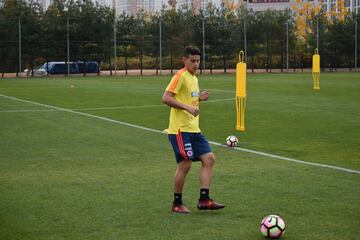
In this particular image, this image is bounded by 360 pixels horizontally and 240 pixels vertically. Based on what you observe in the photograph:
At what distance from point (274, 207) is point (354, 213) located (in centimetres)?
93

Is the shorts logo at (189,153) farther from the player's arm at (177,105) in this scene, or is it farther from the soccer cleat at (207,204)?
the soccer cleat at (207,204)

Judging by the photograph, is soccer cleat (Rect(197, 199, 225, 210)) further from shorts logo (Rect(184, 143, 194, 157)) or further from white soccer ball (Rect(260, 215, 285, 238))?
white soccer ball (Rect(260, 215, 285, 238))

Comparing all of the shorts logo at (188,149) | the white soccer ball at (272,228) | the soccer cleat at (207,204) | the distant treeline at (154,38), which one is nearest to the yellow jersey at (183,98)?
the shorts logo at (188,149)

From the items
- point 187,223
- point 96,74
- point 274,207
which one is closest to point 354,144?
point 274,207

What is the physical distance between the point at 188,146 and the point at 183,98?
57cm

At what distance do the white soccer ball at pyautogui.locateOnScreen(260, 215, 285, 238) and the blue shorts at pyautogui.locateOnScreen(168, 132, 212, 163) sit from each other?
157cm

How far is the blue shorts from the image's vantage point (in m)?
8.41

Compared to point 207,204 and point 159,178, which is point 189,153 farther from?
point 159,178

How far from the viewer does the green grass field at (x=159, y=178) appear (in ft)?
25.3

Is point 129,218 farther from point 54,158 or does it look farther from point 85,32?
point 85,32

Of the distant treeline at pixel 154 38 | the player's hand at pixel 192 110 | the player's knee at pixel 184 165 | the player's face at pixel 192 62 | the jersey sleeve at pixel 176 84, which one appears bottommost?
the player's knee at pixel 184 165

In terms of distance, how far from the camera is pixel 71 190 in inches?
390

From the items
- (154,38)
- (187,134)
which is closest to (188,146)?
(187,134)

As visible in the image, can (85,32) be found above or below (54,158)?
above
